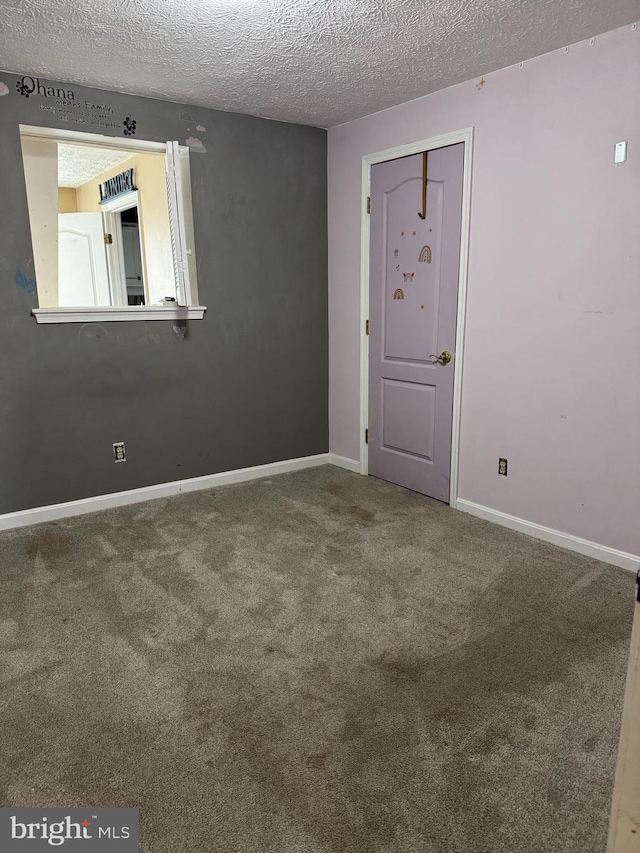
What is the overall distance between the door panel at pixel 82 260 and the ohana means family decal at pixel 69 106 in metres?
2.28

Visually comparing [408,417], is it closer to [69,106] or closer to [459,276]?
[459,276]

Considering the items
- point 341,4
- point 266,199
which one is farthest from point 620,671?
point 266,199

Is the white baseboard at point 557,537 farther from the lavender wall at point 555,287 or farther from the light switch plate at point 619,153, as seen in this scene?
the light switch plate at point 619,153

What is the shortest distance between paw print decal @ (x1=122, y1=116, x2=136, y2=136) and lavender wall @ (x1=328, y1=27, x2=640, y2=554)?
1637mm

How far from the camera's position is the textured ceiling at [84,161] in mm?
4902

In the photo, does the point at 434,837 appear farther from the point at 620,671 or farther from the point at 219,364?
→ the point at 219,364

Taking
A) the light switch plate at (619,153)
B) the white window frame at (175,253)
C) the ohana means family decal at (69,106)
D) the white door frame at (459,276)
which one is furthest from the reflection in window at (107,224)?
the light switch plate at (619,153)

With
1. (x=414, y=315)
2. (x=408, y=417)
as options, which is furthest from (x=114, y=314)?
(x=408, y=417)

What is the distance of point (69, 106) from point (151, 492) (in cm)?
237

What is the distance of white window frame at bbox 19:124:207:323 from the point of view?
3.32m

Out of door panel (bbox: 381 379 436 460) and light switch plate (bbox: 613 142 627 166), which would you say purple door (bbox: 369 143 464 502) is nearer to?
door panel (bbox: 381 379 436 460)

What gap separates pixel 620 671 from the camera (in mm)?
2094

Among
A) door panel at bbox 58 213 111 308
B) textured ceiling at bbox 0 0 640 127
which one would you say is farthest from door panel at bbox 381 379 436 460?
door panel at bbox 58 213 111 308

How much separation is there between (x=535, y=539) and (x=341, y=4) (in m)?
2.73
